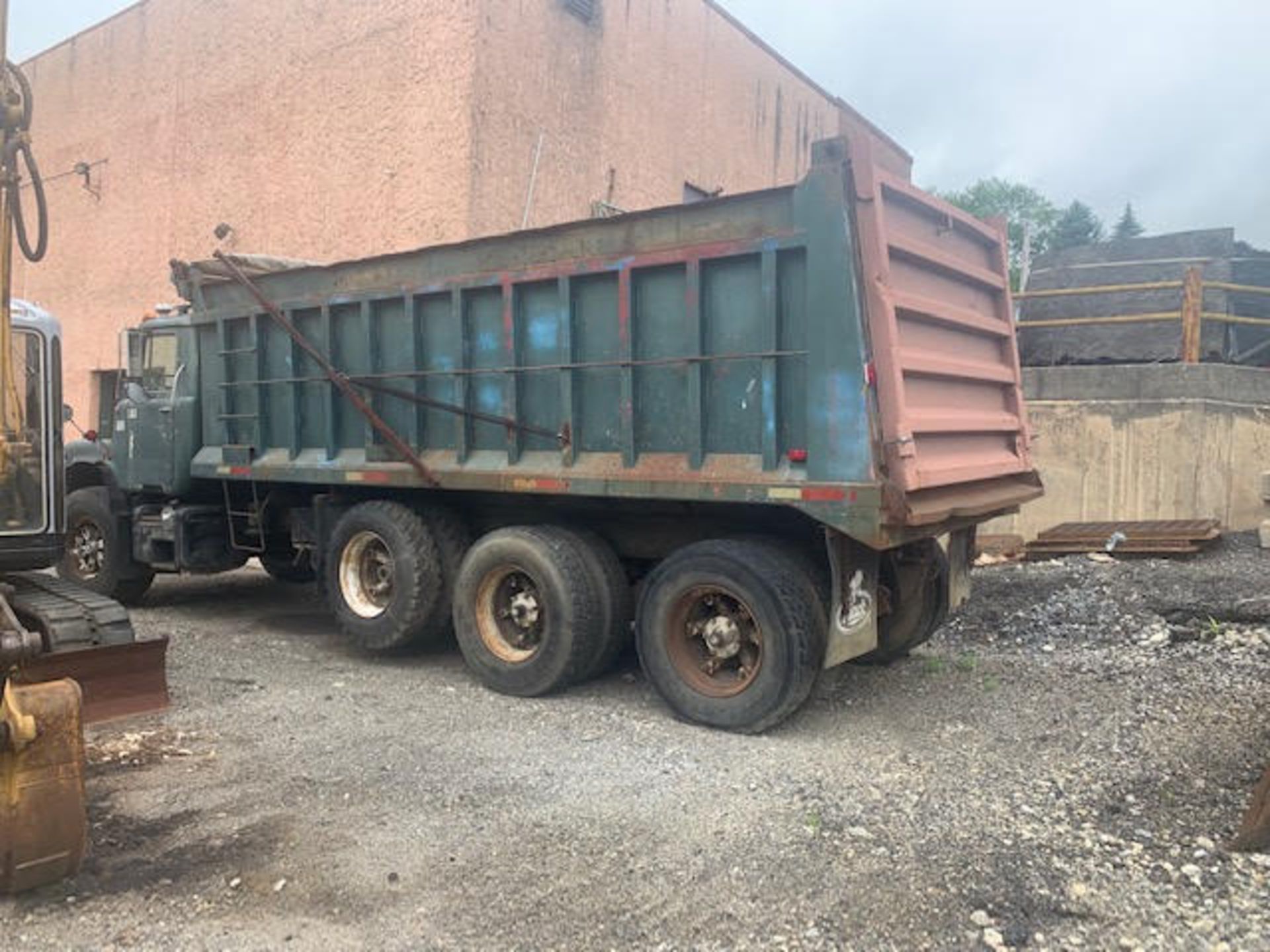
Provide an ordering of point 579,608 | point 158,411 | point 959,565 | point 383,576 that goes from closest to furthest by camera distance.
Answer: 1. point 579,608
2. point 959,565
3. point 383,576
4. point 158,411

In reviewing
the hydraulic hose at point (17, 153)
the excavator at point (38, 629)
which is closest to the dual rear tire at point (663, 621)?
the excavator at point (38, 629)

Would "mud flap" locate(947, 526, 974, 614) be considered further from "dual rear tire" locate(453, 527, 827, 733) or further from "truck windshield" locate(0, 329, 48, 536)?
"truck windshield" locate(0, 329, 48, 536)

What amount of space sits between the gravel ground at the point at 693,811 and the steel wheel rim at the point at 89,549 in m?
2.63

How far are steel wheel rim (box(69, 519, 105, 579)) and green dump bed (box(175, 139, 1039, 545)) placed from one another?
2.39 metres

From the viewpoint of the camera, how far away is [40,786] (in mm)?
3297

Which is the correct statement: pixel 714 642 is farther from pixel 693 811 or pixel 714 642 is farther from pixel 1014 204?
pixel 1014 204

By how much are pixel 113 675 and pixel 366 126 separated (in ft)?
29.8

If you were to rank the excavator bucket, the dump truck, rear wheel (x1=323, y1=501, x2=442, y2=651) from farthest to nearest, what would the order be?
rear wheel (x1=323, y1=501, x2=442, y2=651) < the dump truck < the excavator bucket

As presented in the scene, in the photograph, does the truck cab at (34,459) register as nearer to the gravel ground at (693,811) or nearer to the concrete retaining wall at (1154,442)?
the gravel ground at (693,811)

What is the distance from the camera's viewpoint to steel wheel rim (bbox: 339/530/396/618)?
23.0ft

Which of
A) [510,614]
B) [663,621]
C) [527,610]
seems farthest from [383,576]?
[663,621]

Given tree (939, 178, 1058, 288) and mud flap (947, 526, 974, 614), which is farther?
tree (939, 178, 1058, 288)

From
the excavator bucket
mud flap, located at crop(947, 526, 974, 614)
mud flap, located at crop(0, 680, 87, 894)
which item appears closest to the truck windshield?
the excavator bucket

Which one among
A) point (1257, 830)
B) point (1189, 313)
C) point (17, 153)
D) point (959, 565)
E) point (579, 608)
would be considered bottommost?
point (1257, 830)
